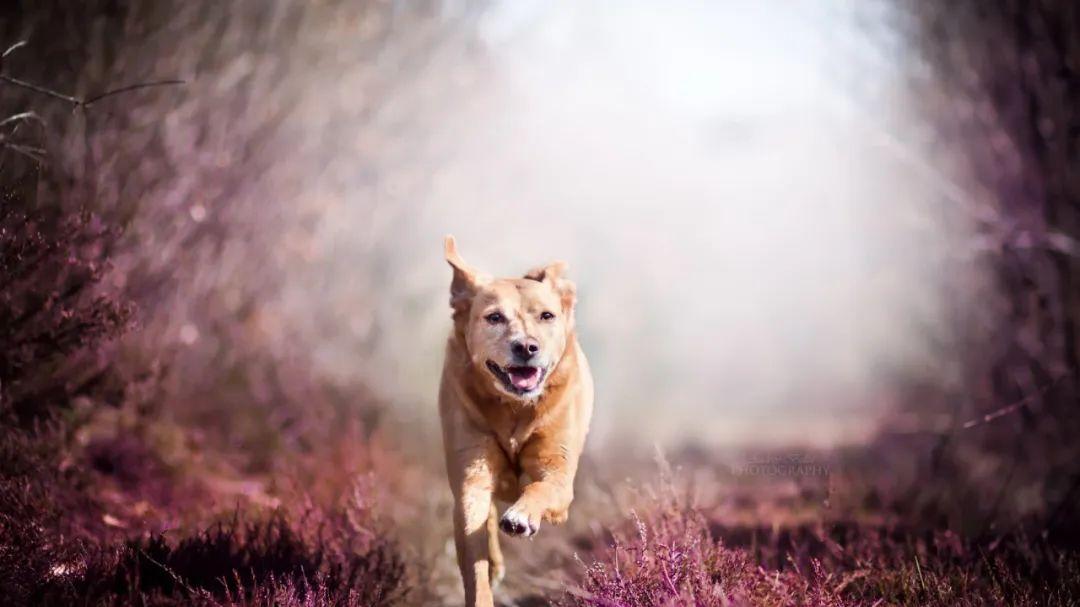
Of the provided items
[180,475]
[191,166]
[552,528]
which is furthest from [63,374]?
[552,528]

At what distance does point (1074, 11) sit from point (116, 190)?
26.7 feet

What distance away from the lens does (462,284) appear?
445cm

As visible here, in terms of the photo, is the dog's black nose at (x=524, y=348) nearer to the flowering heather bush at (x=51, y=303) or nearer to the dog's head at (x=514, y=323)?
the dog's head at (x=514, y=323)

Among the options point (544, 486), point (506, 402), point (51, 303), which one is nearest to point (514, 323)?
point (506, 402)

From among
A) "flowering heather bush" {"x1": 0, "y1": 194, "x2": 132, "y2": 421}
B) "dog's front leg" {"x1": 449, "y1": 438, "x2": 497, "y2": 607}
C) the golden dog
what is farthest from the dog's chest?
"flowering heather bush" {"x1": 0, "y1": 194, "x2": 132, "y2": 421}

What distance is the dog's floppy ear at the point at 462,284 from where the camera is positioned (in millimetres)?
Result: 4379

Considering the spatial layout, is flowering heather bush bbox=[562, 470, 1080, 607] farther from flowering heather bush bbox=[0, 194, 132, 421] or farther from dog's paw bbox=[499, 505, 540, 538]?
flowering heather bush bbox=[0, 194, 132, 421]

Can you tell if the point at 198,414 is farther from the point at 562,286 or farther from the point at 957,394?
the point at 957,394

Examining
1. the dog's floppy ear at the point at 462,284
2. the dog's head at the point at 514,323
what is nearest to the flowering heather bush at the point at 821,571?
the dog's head at the point at 514,323

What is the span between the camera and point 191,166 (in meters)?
8.75

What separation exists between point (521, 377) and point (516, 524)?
2.33 ft

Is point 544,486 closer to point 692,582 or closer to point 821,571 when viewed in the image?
point 692,582

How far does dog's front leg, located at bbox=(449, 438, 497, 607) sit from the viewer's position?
3.89 m

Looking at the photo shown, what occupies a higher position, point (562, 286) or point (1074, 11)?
point (1074, 11)
